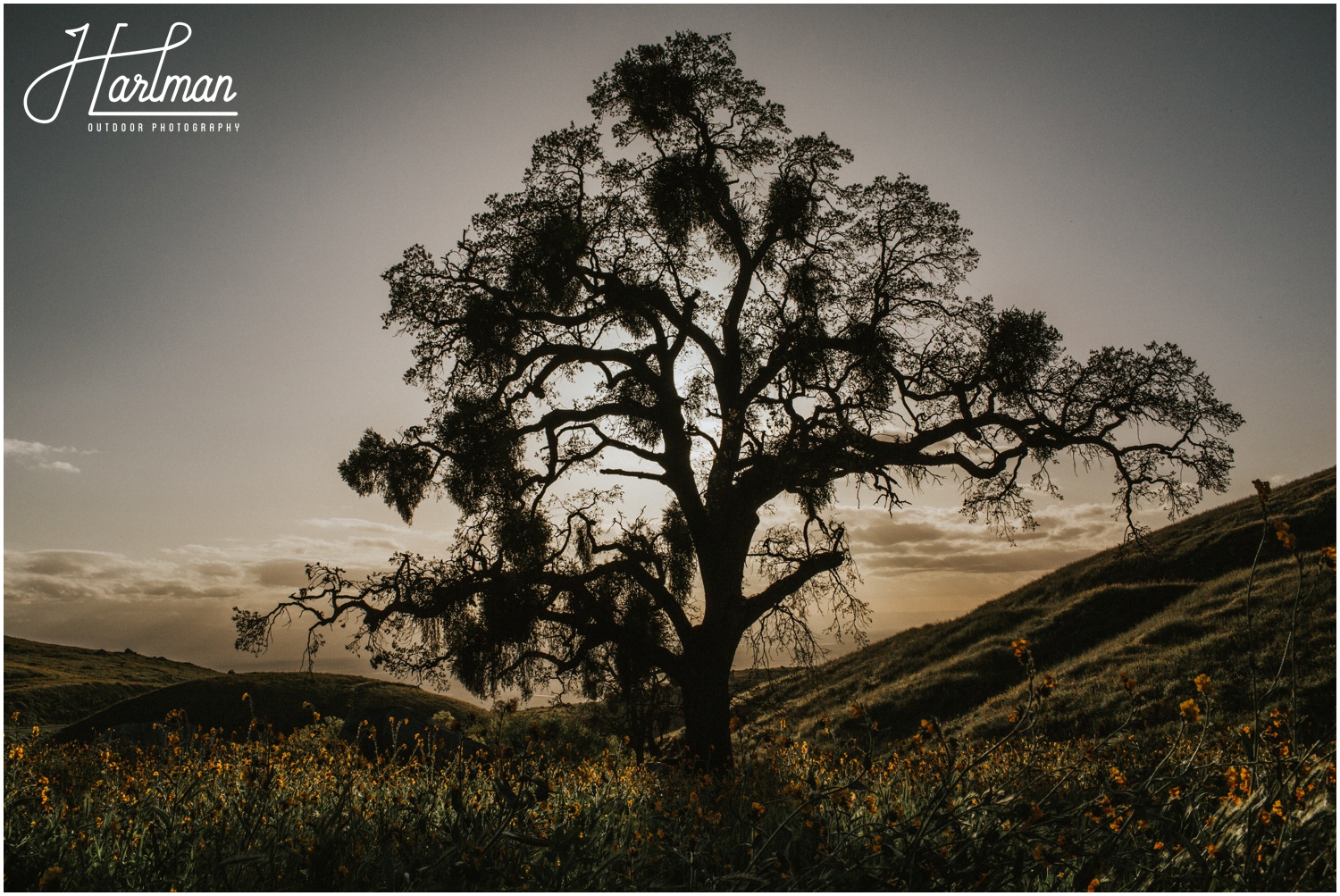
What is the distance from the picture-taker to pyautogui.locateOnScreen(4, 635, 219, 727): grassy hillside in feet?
123

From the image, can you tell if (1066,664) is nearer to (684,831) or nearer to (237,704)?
(684,831)

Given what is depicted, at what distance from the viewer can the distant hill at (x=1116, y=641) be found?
20.2 meters

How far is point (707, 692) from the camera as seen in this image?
12430 mm

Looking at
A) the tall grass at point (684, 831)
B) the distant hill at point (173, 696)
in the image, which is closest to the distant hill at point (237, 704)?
the distant hill at point (173, 696)

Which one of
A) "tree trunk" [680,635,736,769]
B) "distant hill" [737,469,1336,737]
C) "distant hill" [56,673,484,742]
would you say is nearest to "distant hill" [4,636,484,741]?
"distant hill" [56,673,484,742]

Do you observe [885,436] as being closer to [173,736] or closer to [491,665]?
[491,665]

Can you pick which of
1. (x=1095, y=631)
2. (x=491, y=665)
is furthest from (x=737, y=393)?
(x=1095, y=631)

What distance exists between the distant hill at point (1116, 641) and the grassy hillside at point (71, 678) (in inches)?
1184

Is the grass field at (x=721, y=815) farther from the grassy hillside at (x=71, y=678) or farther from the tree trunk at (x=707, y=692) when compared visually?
the grassy hillside at (x=71, y=678)

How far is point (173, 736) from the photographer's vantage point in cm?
514

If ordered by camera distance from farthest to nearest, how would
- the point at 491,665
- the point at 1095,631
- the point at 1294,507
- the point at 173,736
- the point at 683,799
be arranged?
the point at 1294,507 < the point at 1095,631 < the point at 491,665 < the point at 683,799 < the point at 173,736

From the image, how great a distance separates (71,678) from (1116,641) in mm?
59296

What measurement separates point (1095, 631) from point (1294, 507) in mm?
12465

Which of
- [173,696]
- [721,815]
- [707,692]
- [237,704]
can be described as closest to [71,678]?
[173,696]
